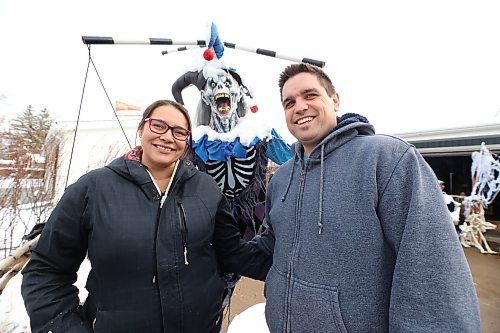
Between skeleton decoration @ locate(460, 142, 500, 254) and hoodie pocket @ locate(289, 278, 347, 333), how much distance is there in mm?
9115

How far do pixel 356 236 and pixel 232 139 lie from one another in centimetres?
163

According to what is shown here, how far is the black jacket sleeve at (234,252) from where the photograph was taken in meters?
1.65

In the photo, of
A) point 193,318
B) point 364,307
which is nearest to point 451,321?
point 364,307

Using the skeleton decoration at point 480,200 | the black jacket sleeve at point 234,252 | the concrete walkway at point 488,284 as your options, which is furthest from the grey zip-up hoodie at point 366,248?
the skeleton decoration at point 480,200

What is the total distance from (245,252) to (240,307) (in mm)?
3583

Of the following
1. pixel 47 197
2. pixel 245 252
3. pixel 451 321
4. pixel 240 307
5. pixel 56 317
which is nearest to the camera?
pixel 451 321

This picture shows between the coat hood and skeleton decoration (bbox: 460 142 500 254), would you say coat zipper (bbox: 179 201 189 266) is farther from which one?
skeleton decoration (bbox: 460 142 500 254)

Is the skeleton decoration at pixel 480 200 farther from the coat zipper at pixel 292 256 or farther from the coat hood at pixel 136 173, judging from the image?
the coat hood at pixel 136 173

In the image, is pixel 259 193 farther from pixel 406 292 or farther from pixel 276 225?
pixel 406 292

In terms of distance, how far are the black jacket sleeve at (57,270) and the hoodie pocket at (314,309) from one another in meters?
0.96

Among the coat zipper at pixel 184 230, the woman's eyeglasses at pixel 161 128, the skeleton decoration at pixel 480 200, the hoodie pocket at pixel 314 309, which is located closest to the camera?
the hoodie pocket at pixel 314 309

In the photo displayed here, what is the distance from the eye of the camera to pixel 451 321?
0.81 meters

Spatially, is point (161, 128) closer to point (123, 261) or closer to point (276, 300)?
point (123, 261)

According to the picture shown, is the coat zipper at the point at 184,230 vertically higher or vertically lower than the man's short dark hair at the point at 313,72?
lower
